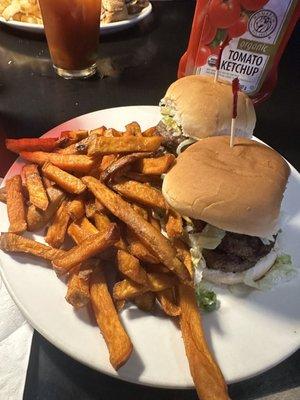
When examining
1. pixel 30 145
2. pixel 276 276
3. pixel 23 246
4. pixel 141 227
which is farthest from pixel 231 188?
pixel 30 145

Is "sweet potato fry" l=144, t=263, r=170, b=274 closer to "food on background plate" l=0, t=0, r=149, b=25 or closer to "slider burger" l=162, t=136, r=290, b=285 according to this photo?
"slider burger" l=162, t=136, r=290, b=285

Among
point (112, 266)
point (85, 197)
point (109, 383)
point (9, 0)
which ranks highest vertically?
point (9, 0)

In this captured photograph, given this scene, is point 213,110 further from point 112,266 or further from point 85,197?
point 112,266

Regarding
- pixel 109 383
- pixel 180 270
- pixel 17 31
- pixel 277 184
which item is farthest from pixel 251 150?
pixel 17 31

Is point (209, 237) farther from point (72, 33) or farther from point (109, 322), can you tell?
point (72, 33)

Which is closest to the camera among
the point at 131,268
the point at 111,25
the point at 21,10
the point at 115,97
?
the point at 131,268

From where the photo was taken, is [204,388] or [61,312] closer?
[204,388]

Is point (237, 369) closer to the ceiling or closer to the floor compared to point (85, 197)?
closer to the floor
